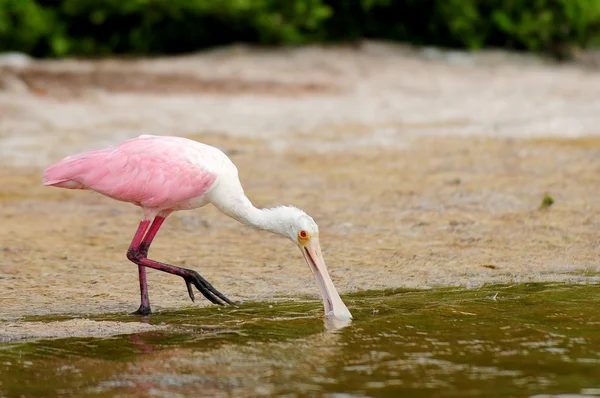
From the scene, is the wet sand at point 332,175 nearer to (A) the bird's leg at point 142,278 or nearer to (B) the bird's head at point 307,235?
(A) the bird's leg at point 142,278

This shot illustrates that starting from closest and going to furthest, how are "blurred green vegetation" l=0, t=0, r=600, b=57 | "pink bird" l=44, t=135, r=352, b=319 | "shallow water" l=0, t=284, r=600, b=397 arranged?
"shallow water" l=0, t=284, r=600, b=397
"pink bird" l=44, t=135, r=352, b=319
"blurred green vegetation" l=0, t=0, r=600, b=57

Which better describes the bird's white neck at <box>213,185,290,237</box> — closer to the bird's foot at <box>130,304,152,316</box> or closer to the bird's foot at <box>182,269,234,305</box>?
the bird's foot at <box>182,269,234,305</box>

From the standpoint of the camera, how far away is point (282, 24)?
17.4 m

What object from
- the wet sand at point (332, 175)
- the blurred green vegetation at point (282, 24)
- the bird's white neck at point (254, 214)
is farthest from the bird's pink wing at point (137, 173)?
the blurred green vegetation at point (282, 24)

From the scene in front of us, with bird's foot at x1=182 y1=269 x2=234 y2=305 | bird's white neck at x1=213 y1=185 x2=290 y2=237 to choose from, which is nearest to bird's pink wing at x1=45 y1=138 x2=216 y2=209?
bird's white neck at x1=213 y1=185 x2=290 y2=237

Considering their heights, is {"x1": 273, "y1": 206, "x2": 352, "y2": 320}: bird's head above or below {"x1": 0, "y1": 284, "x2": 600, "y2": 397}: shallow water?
above

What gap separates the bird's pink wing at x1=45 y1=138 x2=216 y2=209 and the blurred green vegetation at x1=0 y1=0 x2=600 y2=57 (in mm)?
10838

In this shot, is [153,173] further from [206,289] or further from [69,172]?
[206,289]

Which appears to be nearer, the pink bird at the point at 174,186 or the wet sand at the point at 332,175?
the pink bird at the point at 174,186

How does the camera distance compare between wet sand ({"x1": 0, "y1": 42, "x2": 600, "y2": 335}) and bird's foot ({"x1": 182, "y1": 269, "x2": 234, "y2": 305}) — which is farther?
wet sand ({"x1": 0, "y1": 42, "x2": 600, "y2": 335})

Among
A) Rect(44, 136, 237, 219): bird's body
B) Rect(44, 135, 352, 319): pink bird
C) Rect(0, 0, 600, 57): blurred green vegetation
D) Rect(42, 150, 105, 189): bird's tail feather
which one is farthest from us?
Rect(0, 0, 600, 57): blurred green vegetation

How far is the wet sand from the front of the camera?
6828 millimetres

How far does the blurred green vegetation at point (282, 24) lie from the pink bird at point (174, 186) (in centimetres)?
1085

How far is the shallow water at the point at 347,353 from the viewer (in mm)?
4559
